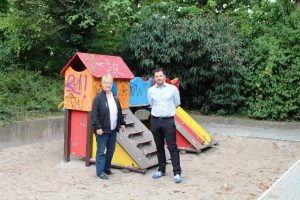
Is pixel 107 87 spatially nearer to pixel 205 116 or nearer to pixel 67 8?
pixel 67 8

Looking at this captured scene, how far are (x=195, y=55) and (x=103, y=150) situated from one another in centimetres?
737

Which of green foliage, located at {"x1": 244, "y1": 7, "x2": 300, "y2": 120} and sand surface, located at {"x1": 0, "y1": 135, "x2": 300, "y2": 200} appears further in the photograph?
green foliage, located at {"x1": 244, "y1": 7, "x2": 300, "y2": 120}

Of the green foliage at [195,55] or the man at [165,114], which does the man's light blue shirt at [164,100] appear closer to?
the man at [165,114]

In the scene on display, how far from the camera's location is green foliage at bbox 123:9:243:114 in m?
13.4

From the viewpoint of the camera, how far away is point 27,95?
1083cm

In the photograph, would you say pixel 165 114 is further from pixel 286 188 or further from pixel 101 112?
pixel 286 188

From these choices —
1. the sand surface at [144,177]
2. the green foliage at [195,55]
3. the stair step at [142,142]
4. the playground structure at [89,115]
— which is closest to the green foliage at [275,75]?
the green foliage at [195,55]

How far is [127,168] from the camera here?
7352 millimetres

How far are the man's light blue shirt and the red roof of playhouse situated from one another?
1.30 m

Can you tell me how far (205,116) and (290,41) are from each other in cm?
358

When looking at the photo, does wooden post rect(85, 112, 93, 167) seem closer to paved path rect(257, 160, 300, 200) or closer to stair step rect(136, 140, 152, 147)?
stair step rect(136, 140, 152, 147)

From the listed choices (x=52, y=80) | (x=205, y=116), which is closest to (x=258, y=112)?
(x=205, y=116)

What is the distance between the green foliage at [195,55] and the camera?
1344 centimetres

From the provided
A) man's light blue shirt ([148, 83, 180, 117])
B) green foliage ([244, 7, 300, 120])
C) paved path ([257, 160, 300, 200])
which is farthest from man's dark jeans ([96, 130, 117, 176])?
green foliage ([244, 7, 300, 120])
